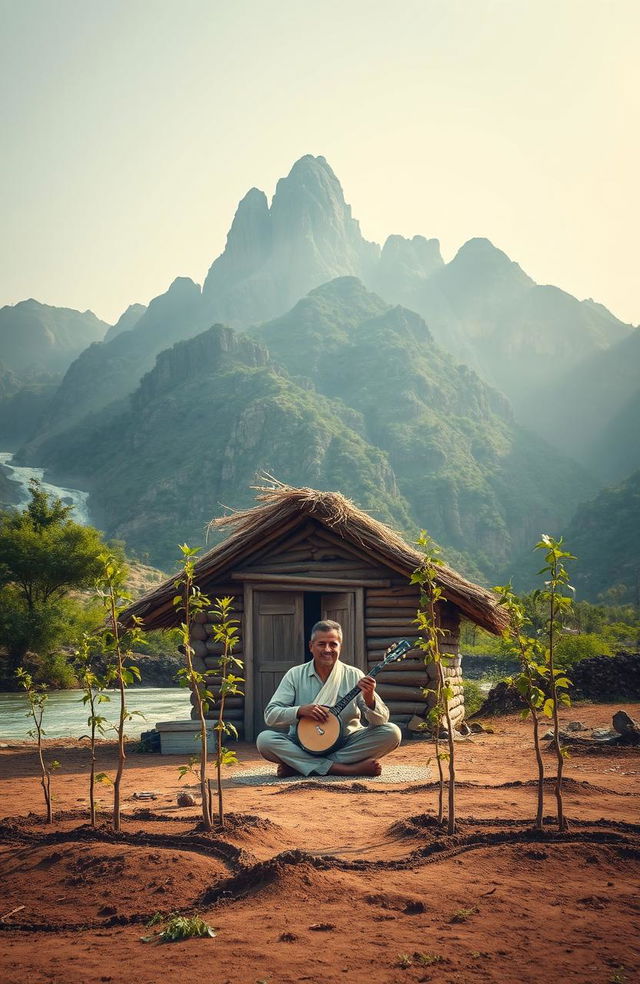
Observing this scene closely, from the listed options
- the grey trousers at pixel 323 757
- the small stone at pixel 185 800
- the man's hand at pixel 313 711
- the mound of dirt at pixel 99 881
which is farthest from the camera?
the grey trousers at pixel 323 757

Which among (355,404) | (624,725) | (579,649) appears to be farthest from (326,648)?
(355,404)

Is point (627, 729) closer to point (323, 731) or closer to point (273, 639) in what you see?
point (323, 731)

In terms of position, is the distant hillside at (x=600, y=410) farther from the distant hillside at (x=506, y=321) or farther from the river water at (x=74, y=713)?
the river water at (x=74, y=713)

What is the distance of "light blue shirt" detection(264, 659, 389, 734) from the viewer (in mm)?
7219

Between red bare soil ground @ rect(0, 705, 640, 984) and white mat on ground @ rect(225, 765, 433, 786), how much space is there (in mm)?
1309

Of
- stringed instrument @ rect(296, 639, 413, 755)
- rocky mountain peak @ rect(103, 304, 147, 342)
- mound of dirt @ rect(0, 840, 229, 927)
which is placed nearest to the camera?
mound of dirt @ rect(0, 840, 229, 927)

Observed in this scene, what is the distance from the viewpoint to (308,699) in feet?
24.4

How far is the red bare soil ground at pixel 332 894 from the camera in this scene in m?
2.91

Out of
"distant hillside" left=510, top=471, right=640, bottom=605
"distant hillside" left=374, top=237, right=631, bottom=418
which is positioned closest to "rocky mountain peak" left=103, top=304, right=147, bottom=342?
"distant hillside" left=374, top=237, right=631, bottom=418

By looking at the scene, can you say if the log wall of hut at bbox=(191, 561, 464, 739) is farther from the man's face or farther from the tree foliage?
the tree foliage

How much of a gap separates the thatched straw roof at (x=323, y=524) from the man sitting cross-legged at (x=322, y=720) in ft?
10.9

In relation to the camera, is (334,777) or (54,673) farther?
(54,673)

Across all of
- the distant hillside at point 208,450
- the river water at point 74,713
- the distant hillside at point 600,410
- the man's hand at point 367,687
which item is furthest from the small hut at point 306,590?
the distant hillside at point 600,410

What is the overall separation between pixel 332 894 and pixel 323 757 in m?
4.00
